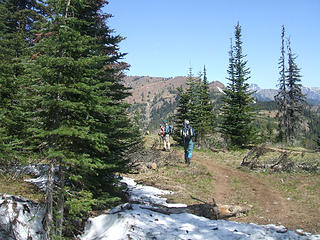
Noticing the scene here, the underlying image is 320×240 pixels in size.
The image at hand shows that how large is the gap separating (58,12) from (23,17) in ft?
51.8

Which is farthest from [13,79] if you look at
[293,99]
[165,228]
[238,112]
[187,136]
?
[293,99]

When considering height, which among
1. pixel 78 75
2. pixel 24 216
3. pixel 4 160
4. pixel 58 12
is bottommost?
pixel 24 216


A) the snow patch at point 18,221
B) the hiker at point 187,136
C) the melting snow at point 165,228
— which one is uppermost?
the hiker at point 187,136

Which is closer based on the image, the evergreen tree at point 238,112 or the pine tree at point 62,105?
the pine tree at point 62,105

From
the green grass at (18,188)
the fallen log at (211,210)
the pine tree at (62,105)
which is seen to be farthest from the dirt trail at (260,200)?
the green grass at (18,188)

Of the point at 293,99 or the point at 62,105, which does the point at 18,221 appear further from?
the point at 293,99

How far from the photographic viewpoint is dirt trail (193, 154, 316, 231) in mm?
7535

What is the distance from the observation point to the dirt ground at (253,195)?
7477mm

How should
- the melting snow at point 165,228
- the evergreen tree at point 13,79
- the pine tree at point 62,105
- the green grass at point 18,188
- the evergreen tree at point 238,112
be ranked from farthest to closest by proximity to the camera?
the evergreen tree at point 238,112 → the green grass at point 18,188 → the evergreen tree at point 13,79 → the melting snow at point 165,228 → the pine tree at point 62,105

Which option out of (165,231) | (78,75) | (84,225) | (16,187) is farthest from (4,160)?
(165,231)

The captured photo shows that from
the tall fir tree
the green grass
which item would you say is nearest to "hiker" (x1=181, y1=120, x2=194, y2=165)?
the green grass

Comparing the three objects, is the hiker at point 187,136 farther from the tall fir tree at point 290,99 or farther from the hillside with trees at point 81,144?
the tall fir tree at point 290,99

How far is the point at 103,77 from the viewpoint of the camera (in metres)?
8.52

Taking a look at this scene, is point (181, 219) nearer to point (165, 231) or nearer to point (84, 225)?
point (165, 231)
